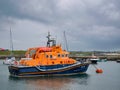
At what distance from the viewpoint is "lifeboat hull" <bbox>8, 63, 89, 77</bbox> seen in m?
48.0

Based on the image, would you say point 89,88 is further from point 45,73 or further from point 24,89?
point 45,73

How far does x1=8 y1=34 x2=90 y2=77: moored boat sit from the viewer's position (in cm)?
4822

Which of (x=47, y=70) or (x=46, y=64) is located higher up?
(x=46, y=64)

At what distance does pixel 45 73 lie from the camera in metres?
49.4

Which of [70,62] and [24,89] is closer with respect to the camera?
[24,89]

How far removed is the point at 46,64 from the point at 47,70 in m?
0.97

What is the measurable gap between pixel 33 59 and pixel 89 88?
14.5m

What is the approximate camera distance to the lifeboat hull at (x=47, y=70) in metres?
48.0

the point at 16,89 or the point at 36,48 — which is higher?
the point at 36,48

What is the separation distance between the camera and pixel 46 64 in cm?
4906

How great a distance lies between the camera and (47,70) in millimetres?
49344

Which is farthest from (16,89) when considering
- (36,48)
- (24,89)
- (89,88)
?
(36,48)

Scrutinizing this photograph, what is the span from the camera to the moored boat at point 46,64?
4822cm

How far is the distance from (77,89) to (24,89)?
5855mm
